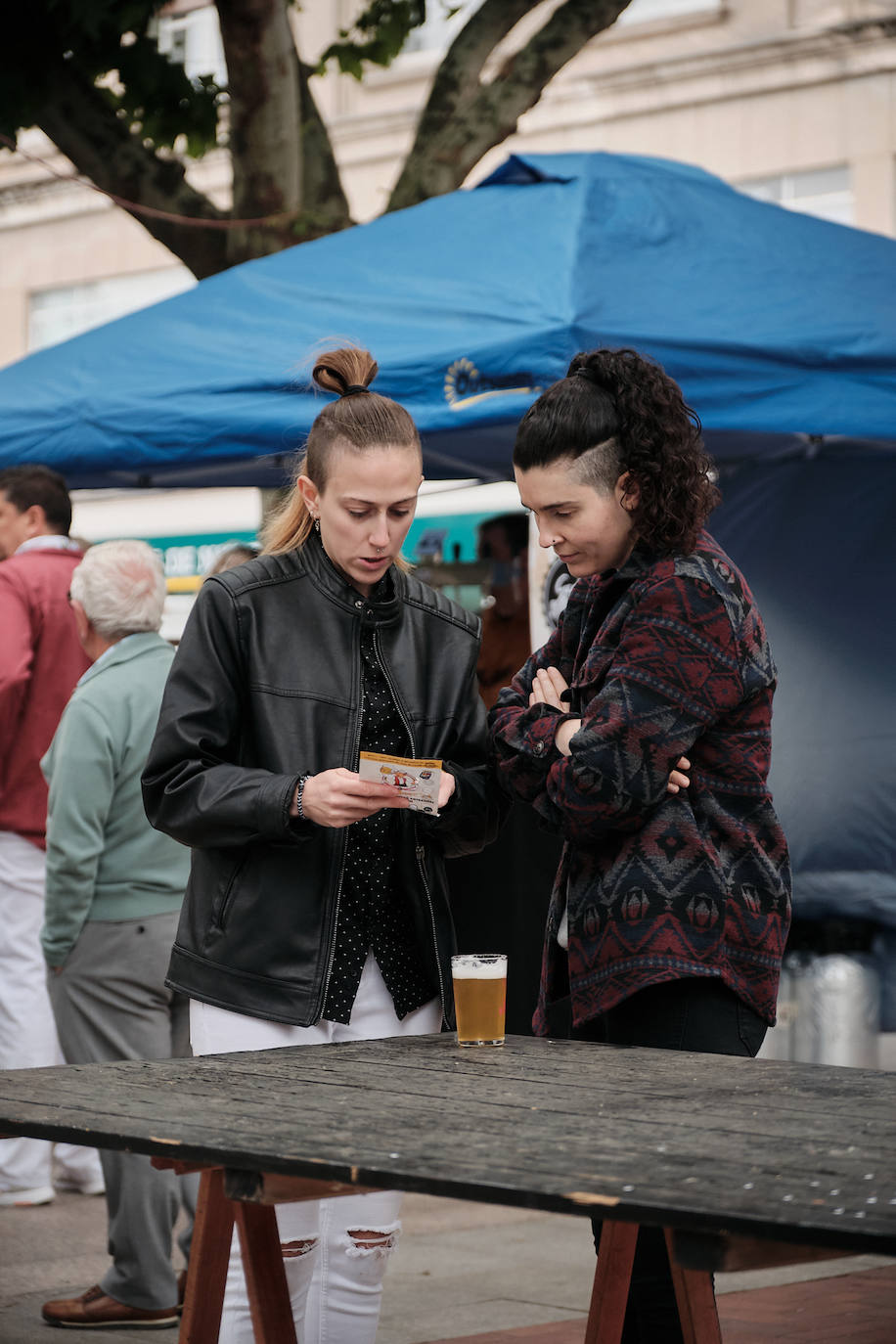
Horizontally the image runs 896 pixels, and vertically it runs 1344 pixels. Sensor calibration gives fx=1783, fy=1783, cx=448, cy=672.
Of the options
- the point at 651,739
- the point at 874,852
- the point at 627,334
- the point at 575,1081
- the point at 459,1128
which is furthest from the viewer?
the point at 874,852

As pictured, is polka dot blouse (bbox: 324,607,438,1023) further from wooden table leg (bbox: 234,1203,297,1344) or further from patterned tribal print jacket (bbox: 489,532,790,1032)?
wooden table leg (bbox: 234,1203,297,1344)

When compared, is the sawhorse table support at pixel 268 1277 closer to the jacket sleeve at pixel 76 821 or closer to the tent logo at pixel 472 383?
the jacket sleeve at pixel 76 821

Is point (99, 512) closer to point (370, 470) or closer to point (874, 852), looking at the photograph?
point (874, 852)

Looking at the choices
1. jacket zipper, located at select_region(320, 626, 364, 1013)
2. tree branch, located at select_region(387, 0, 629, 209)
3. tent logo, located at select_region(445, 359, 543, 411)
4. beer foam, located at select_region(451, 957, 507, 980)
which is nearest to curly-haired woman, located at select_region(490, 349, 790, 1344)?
beer foam, located at select_region(451, 957, 507, 980)

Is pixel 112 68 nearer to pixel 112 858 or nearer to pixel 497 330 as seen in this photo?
pixel 497 330

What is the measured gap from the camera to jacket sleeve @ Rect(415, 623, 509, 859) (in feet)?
9.82

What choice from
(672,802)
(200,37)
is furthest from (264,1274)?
(200,37)

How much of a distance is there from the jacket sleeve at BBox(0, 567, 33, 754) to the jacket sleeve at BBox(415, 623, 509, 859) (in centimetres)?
263

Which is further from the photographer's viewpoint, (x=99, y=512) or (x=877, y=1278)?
(x=99, y=512)

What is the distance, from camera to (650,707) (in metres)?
2.69

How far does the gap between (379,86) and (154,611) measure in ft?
47.6

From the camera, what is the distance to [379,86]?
18.2m

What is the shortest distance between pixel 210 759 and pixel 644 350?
8.54ft

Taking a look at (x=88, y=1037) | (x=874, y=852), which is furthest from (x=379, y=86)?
(x=88, y=1037)
